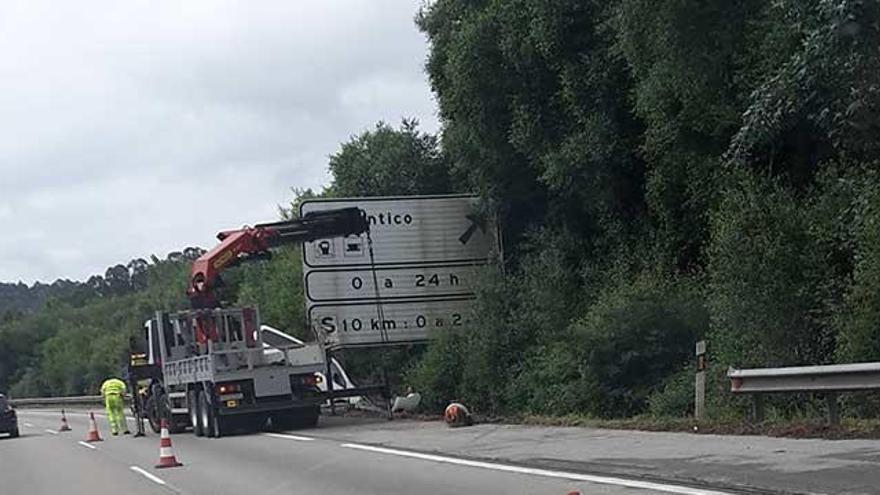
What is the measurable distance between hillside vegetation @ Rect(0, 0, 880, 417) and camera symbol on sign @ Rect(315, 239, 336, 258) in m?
3.41

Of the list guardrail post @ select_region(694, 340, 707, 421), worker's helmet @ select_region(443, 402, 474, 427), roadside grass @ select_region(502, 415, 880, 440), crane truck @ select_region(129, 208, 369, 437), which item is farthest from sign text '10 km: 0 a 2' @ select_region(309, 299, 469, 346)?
guardrail post @ select_region(694, 340, 707, 421)

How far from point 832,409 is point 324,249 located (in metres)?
15.1

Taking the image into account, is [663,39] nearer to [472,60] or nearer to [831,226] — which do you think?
[831,226]

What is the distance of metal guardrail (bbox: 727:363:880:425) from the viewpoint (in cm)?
1430

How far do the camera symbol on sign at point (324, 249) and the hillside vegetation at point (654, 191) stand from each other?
134 inches

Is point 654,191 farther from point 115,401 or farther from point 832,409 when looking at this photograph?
point 115,401

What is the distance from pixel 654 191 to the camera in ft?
79.5

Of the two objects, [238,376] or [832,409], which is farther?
[238,376]

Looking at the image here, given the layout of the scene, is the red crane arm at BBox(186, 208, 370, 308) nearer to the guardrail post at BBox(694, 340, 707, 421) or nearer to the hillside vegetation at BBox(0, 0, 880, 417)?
the hillside vegetation at BBox(0, 0, 880, 417)

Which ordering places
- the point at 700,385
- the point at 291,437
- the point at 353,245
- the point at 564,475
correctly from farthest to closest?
1. the point at 353,245
2. the point at 291,437
3. the point at 700,385
4. the point at 564,475

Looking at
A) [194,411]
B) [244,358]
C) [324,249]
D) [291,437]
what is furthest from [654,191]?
[194,411]

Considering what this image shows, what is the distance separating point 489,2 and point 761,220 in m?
12.7

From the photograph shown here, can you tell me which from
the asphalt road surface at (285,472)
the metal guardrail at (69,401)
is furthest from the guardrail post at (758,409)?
the metal guardrail at (69,401)

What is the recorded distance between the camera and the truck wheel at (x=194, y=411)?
28.4 m
